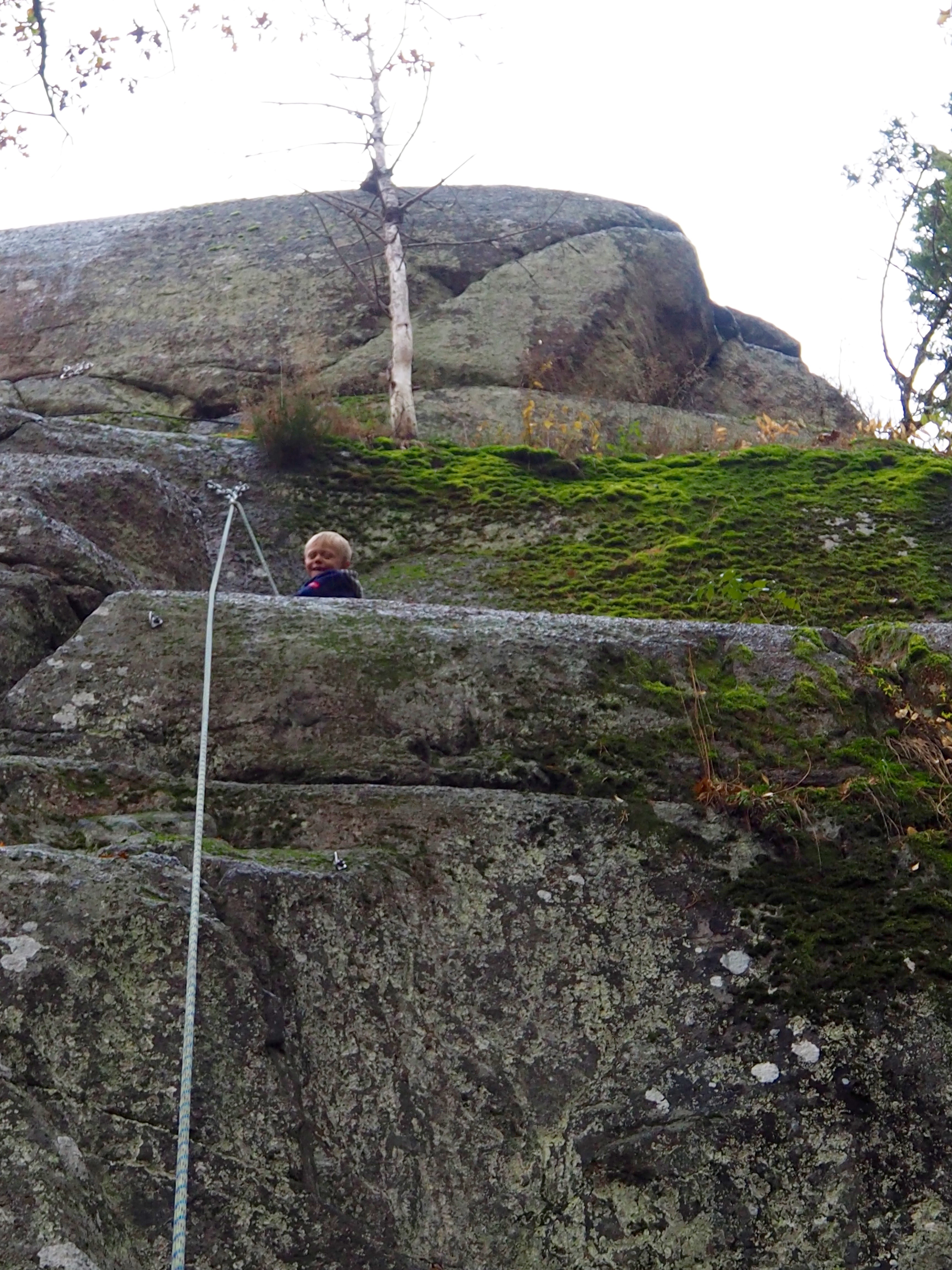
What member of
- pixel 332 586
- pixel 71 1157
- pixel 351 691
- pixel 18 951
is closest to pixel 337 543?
pixel 332 586

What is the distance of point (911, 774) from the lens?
14.6 feet

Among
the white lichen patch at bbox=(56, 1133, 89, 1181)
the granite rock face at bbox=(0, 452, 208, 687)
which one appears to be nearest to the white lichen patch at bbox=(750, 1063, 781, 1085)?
the white lichen patch at bbox=(56, 1133, 89, 1181)

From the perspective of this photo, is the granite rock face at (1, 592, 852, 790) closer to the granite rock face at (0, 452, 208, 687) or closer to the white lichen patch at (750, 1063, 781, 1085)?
the granite rock face at (0, 452, 208, 687)

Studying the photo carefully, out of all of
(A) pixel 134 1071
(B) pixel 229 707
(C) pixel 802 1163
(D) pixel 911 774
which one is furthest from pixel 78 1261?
(D) pixel 911 774

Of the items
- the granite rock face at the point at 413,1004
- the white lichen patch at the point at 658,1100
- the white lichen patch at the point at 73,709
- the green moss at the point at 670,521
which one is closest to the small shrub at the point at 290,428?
the green moss at the point at 670,521

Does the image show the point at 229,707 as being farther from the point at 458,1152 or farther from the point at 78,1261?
the point at 78,1261

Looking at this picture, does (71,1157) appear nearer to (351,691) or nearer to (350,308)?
(351,691)

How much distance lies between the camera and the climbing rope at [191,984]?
2.61 meters

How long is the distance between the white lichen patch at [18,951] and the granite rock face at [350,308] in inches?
295

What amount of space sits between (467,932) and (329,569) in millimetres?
2695

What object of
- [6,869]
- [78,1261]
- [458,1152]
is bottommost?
[458,1152]

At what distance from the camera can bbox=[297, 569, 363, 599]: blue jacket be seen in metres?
5.93

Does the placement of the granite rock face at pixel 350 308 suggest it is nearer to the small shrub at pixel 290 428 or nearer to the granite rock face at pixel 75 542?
the small shrub at pixel 290 428

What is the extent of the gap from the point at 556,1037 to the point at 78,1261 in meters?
1.42
